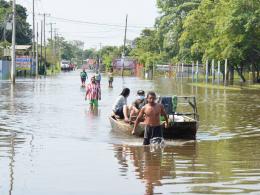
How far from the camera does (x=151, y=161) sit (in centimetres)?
1257

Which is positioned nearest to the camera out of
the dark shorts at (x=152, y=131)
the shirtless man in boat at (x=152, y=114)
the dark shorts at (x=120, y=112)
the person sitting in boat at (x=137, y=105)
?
the shirtless man in boat at (x=152, y=114)

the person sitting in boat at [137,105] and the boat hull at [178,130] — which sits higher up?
the person sitting in boat at [137,105]

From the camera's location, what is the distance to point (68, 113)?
2462 cm

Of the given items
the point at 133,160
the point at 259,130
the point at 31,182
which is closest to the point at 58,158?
the point at 133,160

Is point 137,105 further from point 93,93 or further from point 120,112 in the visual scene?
point 93,93

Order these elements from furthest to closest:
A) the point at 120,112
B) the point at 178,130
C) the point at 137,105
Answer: the point at 120,112 < the point at 137,105 < the point at 178,130

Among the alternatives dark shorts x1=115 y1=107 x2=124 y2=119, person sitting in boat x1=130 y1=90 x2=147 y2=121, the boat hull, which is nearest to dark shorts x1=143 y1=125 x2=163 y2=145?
the boat hull

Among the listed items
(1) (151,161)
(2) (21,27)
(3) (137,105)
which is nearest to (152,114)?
(1) (151,161)

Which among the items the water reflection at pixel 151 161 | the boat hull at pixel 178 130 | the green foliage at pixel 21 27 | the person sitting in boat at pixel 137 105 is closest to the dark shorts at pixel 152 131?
Answer: the water reflection at pixel 151 161

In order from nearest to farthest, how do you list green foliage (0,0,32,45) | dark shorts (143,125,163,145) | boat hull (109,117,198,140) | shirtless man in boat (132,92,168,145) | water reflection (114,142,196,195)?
water reflection (114,142,196,195)
shirtless man in boat (132,92,168,145)
dark shorts (143,125,163,145)
boat hull (109,117,198,140)
green foliage (0,0,32,45)

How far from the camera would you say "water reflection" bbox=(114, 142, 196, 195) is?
10516 millimetres

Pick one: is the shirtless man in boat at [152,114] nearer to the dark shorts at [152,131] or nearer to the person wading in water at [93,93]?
the dark shorts at [152,131]

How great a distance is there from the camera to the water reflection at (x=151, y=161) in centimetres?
1052

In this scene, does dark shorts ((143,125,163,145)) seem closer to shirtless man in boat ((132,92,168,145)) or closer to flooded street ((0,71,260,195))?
shirtless man in boat ((132,92,168,145))
